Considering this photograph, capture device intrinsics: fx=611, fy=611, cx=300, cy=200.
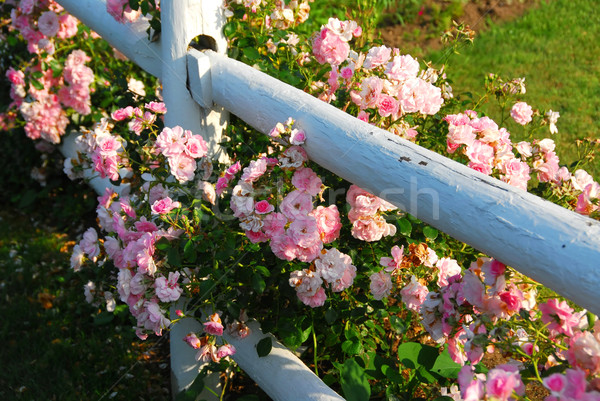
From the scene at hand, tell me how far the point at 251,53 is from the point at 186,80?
266 mm

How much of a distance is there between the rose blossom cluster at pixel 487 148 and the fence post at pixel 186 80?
86 cm

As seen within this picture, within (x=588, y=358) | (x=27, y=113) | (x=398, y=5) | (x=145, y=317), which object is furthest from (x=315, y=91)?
(x=398, y=5)

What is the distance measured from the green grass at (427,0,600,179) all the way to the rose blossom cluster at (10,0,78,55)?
2.24 metres

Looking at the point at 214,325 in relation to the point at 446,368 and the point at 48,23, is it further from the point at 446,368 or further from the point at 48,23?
the point at 48,23

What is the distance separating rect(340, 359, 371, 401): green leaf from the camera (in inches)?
63.2

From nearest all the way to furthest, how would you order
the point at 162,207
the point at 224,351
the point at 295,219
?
the point at 295,219, the point at 162,207, the point at 224,351

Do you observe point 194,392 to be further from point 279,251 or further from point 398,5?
point 398,5

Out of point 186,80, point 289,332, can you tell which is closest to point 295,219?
point 289,332

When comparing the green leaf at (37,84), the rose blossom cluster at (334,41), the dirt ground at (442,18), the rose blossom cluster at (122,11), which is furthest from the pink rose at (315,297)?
the dirt ground at (442,18)

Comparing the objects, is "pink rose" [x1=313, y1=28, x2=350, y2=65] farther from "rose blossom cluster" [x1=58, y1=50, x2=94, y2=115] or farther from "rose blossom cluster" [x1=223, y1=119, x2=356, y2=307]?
"rose blossom cluster" [x1=58, y1=50, x2=94, y2=115]

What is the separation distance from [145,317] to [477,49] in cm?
375

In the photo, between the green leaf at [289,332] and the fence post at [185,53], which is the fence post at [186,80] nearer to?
the fence post at [185,53]

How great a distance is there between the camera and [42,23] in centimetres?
349

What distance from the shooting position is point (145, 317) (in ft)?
6.47
